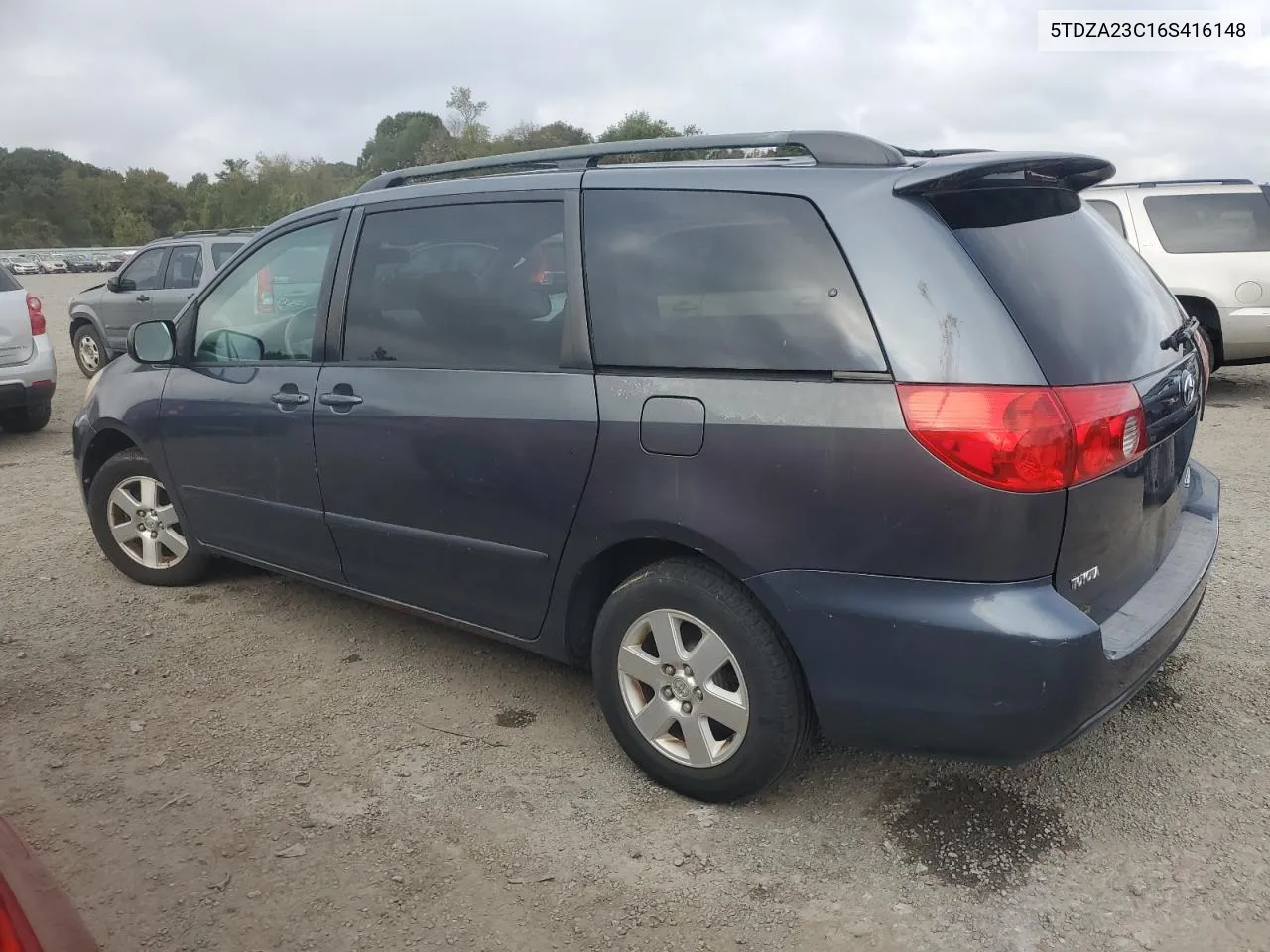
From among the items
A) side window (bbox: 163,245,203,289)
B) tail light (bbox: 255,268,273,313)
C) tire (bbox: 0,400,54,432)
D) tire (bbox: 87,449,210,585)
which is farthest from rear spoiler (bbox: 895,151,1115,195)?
side window (bbox: 163,245,203,289)

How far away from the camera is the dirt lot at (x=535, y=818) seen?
246cm

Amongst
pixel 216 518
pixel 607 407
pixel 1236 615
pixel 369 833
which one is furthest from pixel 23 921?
pixel 1236 615

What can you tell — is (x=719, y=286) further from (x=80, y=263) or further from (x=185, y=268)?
(x=80, y=263)

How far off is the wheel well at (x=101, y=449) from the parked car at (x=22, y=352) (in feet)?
13.2

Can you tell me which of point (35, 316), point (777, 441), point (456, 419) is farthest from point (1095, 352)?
point (35, 316)

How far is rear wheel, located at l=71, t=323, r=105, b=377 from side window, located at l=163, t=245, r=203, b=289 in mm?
1436

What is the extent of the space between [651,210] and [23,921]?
2204 millimetres

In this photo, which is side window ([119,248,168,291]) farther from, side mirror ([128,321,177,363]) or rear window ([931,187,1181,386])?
rear window ([931,187,1181,386])

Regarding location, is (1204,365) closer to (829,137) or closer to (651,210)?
(829,137)

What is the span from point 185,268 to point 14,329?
3.76 meters

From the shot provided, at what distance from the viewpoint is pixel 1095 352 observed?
99.0 inches

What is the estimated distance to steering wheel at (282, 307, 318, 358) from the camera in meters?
3.77

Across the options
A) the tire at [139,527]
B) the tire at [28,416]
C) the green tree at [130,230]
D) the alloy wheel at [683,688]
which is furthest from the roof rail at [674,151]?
the green tree at [130,230]

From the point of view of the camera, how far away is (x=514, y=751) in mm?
3266
